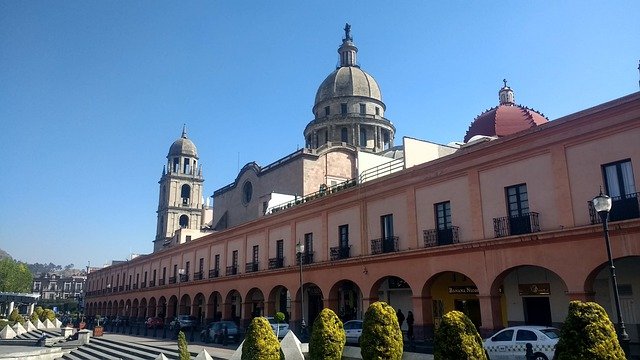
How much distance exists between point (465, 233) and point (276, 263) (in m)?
14.1

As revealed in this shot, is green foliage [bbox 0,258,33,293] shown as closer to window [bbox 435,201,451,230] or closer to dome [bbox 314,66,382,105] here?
dome [bbox 314,66,382,105]

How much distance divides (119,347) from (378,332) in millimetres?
20791

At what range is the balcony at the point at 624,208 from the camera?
14617 mm

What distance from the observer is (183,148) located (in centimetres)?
7794

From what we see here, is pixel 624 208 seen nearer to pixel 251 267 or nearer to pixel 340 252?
pixel 340 252

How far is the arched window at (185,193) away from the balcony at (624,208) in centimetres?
6840

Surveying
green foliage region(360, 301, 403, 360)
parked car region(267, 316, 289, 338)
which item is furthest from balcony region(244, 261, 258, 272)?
green foliage region(360, 301, 403, 360)

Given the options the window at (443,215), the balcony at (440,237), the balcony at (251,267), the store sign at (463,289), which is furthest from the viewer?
the balcony at (251,267)

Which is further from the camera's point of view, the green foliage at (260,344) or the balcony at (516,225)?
the balcony at (516,225)

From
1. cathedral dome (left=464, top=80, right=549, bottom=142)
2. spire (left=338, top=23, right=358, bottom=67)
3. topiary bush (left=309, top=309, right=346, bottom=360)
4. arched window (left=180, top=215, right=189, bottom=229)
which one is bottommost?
topiary bush (left=309, top=309, right=346, bottom=360)

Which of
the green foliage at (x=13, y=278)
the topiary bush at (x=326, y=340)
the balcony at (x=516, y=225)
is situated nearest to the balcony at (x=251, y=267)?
the balcony at (x=516, y=225)

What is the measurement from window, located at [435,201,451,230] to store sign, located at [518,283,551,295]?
12.1ft

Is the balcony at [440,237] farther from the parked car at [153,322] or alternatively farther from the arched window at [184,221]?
the arched window at [184,221]

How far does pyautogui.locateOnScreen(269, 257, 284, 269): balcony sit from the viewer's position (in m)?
30.1
